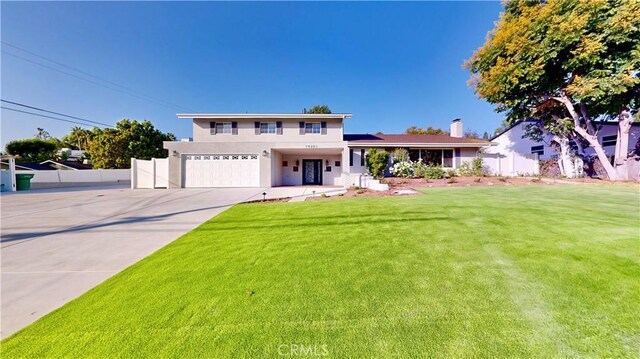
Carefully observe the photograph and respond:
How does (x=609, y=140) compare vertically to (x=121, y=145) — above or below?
below

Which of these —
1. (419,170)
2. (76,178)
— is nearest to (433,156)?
(419,170)

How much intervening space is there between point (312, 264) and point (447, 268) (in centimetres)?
184

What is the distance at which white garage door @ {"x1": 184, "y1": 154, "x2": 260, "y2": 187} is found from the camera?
52.0 feet

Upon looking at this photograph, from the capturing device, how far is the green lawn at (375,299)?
1.86 metres

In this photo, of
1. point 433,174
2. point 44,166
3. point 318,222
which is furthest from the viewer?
point 44,166

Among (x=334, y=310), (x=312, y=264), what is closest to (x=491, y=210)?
(x=312, y=264)

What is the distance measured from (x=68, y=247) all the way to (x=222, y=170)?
11567 mm

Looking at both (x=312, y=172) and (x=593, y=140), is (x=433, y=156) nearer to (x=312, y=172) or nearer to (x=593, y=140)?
(x=593, y=140)

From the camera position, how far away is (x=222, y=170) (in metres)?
15.9

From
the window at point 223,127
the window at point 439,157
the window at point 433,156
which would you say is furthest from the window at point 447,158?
the window at point 223,127

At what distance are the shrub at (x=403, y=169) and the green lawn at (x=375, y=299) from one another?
34.6 feet

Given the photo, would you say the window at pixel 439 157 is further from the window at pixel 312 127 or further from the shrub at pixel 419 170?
the window at pixel 312 127

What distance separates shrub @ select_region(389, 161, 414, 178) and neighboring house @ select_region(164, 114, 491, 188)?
6.31 ft

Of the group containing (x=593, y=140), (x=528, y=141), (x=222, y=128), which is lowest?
(x=593, y=140)
